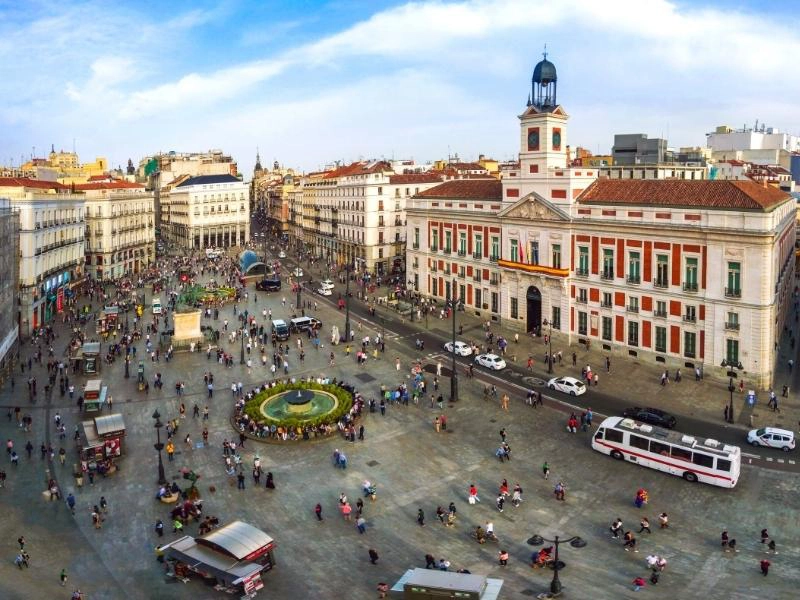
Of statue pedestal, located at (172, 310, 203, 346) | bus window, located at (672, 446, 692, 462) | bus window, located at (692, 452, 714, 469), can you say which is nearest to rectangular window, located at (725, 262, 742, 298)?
bus window, located at (672, 446, 692, 462)

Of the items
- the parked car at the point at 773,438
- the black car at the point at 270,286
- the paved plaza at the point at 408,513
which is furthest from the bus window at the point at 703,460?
the black car at the point at 270,286

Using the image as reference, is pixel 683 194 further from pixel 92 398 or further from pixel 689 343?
pixel 92 398

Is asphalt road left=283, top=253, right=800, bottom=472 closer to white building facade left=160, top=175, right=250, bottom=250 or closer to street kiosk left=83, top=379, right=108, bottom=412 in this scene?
street kiosk left=83, top=379, right=108, bottom=412

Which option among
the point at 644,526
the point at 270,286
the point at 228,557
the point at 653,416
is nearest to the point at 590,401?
the point at 653,416

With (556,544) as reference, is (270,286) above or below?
above

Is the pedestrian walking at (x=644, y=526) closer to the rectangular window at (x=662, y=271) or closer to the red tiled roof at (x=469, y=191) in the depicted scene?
the rectangular window at (x=662, y=271)

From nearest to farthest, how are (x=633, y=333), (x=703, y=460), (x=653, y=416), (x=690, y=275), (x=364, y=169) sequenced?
1. (x=703, y=460)
2. (x=653, y=416)
3. (x=690, y=275)
4. (x=633, y=333)
5. (x=364, y=169)

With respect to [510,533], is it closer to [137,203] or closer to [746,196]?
[746,196]
